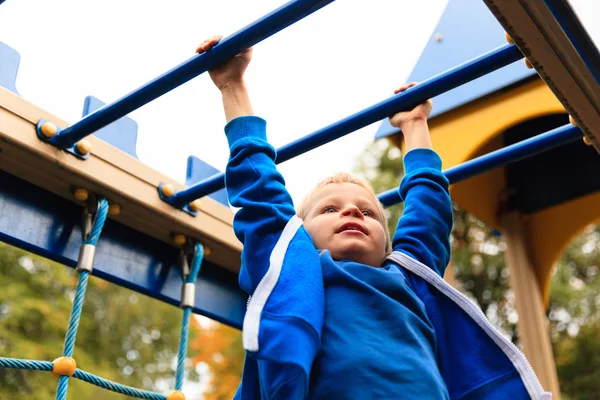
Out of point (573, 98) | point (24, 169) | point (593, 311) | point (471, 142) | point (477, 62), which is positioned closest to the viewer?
point (573, 98)

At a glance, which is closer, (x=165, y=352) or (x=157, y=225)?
(x=157, y=225)

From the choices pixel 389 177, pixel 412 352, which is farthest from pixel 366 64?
pixel 389 177

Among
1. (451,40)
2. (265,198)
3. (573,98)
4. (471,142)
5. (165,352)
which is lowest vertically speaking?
(265,198)

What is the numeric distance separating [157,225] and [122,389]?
0.36m

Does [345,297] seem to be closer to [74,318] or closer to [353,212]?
[353,212]

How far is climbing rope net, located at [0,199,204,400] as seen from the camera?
3.92 feet

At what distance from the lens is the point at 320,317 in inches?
34.7

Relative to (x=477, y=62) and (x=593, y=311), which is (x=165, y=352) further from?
(x=477, y=62)

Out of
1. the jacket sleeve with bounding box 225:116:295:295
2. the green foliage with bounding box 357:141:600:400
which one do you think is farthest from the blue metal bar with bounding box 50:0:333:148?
the green foliage with bounding box 357:141:600:400

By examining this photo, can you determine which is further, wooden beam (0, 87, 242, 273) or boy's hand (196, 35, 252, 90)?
wooden beam (0, 87, 242, 273)

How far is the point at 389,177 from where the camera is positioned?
7.34 metres

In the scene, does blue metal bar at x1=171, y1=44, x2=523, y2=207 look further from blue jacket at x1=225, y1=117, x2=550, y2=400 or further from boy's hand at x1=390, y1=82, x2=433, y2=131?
blue jacket at x1=225, y1=117, x2=550, y2=400

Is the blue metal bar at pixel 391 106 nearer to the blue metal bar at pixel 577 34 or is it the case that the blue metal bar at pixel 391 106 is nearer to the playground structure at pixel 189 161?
the playground structure at pixel 189 161

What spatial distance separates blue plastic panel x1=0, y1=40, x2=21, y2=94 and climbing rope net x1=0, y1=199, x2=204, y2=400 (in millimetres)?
273
